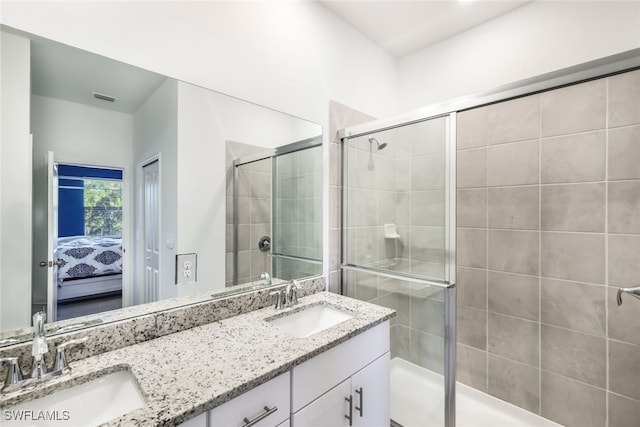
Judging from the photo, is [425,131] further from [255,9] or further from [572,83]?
[255,9]

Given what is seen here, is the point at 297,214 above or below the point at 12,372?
above

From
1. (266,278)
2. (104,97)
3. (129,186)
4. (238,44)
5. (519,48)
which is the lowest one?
(266,278)

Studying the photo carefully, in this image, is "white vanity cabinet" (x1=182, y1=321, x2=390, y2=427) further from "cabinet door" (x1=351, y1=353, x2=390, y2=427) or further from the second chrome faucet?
the second chrome faucet

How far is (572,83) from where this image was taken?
1.23 metres

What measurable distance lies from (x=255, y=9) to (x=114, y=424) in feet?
5.87

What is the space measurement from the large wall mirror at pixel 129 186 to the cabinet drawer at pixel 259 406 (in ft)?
1.94

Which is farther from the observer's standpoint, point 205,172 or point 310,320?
point 310,320

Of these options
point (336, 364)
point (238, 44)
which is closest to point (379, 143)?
point (238, 44)

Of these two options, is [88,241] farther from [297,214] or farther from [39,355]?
[297,214]

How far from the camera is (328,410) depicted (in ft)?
3.62

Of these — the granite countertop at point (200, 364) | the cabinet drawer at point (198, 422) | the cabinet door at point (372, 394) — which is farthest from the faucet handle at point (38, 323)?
the cabinet door at point (372, 394)

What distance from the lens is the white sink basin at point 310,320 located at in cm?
147

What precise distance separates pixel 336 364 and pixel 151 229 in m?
0.95

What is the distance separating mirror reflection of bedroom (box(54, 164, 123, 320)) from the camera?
1.00 metres
